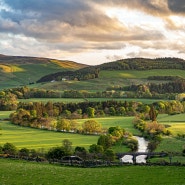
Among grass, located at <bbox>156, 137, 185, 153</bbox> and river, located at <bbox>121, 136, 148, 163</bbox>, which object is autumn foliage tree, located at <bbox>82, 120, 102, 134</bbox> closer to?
river, located at <bbox>121, 136, 148, 163</bbox>

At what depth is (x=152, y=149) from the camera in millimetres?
94875

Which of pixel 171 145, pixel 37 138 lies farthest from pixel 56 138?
pixel 171 145

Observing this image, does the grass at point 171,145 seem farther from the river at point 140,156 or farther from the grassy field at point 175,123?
the grassy field at point 175,123

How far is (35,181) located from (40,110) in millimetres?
147083

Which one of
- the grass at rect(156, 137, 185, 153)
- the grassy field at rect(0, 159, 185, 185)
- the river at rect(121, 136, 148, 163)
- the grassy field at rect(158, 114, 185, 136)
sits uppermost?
the grassy field at rect(158, 114, 185, 136)

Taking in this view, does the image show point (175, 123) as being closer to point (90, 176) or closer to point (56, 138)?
point (56, 138)

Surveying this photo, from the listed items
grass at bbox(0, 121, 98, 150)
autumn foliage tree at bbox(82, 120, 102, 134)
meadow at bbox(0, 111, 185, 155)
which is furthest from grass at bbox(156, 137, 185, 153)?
autumn foliage tree at bbox(82, 120, 102, 134)

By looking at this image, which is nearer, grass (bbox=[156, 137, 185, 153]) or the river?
the river

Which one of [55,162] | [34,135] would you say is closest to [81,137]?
[34,135]

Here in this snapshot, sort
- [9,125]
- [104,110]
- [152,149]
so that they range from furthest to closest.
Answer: [104,110] < [9,125] < [152,149]

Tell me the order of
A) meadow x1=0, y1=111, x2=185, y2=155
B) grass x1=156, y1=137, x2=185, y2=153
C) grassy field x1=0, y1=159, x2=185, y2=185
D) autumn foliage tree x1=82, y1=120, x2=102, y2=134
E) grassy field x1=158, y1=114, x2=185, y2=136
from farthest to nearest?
1. autumn foliage tree x1=82, y1=120, x2=102, y2=134
2. grassy field x1=158, y1=114, x2=185, y2=136
3. meadow x1=0, y1=111, x2=185, y2=155
4. grass x1=156, y1=137, x2=185, y2=153
5. grassy field x1=0, y1=159, x2=185, y2=185

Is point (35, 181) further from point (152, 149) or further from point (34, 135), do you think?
point (34, 135)

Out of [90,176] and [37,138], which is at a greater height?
[90,176]

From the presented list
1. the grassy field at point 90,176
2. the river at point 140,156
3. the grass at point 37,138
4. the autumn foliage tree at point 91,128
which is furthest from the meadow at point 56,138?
the grassy field at point 90,176
